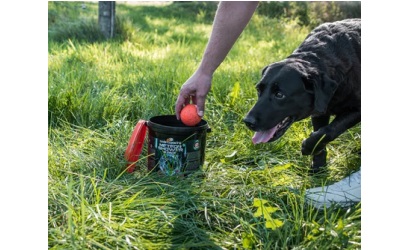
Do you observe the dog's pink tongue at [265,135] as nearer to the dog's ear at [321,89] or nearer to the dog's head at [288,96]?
the dog's head at [288,96]

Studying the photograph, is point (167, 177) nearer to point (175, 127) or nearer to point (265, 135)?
point (175, 127)

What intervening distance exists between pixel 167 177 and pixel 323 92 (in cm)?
100

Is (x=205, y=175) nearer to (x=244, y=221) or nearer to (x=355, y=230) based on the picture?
(x=244, y=221)

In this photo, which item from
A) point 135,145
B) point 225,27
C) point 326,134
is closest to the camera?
point 225,27

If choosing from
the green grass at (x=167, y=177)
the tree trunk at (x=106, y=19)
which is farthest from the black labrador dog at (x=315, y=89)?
the tree trunk at (x=106, y=19)

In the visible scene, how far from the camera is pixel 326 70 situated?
273cm

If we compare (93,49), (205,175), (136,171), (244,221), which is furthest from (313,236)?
(93,49)

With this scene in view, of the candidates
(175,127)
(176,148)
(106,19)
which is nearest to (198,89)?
(175,127)

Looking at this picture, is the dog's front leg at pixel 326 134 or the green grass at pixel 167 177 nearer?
the green grass at pixel 167 177

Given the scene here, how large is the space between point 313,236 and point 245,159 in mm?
1067

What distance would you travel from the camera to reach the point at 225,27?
2.58 meters

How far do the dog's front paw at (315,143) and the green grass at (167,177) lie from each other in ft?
0.49

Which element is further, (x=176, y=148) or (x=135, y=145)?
(x=135, y=145)

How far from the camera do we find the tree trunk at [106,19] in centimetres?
676
